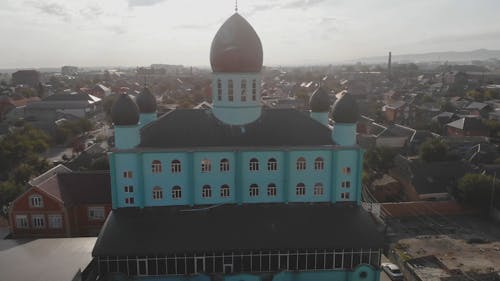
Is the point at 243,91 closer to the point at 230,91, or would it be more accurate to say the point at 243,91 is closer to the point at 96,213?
the point at 230,91

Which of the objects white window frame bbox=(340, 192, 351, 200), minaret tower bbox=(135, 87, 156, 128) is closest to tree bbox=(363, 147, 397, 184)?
white window frame bbox=(340, 192, 351, 200)

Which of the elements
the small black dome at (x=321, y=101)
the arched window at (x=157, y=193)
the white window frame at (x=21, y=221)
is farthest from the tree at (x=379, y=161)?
the white window frame at (x=21, y=221)

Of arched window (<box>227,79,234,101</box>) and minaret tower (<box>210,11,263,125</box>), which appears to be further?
arched window (<box>227,79,234,101</box>)

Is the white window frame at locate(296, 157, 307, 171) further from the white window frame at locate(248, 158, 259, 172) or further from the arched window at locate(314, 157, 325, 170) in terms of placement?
the white window frame at locate(248, 158, 259, 172)

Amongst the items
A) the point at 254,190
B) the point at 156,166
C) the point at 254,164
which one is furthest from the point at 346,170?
the point at 156,166

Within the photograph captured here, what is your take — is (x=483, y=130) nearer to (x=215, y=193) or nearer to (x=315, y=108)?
(x=315, y=108)

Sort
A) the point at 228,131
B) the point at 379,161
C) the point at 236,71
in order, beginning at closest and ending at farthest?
the point at 228,131, the point at 236,71, the point at 379,161
